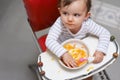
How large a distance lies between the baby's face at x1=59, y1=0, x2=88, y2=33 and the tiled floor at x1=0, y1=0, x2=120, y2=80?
617mm

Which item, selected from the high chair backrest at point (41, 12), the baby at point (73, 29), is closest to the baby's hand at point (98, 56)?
the baby at point (73, 29)

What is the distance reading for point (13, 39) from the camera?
5.99 ft

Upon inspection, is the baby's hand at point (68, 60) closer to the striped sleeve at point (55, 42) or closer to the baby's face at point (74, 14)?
the striped sleeve at point (55, 42)

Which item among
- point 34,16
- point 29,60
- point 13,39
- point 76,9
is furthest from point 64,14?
point 13,39

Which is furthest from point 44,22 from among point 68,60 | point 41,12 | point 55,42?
point 68,60

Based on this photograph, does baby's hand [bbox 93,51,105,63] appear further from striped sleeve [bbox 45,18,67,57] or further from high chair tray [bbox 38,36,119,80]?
striped sleeve [bbox 45,18,67,57]

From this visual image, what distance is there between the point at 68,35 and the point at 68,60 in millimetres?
190

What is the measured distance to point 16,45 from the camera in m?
1.79

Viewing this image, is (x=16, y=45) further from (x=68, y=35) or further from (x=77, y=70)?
(x=77, y=70)

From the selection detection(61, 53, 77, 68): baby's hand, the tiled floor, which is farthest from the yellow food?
the tiled floor

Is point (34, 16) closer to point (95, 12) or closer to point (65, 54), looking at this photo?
point (65, 54)

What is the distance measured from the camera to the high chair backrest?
1.17m

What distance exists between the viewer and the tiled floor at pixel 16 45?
1.66 metres

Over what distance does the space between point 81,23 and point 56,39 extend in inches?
5.1
